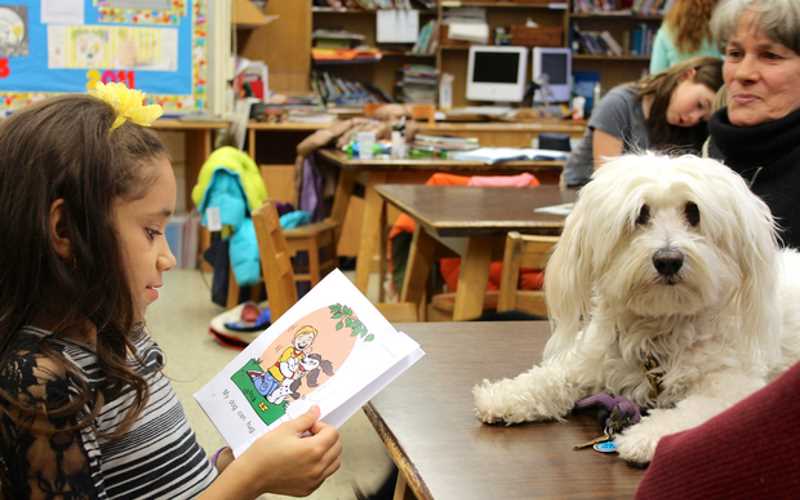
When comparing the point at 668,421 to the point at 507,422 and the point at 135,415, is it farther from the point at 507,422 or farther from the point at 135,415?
the point at 135,415

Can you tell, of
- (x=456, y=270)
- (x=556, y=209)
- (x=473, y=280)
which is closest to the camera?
(x=473, y=280)

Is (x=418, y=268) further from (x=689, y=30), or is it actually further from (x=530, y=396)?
(x=530, y=396)

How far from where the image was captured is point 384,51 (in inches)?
321

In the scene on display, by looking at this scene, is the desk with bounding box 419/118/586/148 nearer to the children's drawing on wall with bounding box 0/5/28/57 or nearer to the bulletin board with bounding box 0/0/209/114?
the bulletin board with bounding box 0/0/209/114

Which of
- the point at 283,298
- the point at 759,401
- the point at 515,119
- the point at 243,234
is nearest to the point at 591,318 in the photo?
the point at 759,401

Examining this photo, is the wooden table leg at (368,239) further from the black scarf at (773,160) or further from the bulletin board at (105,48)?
the black scarf at (773,160)

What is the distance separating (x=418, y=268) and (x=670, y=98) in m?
1.07

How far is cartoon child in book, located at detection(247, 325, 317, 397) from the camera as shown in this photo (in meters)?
1.20

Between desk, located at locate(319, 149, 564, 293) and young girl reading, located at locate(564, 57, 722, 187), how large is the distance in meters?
0.99

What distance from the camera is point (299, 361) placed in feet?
3.93

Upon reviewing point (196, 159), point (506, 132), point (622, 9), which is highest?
point (622, 9)

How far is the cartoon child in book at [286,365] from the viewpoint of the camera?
1201 mm

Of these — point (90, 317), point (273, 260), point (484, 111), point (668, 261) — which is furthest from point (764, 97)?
point (484, 111)

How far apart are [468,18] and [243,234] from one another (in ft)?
13.2
